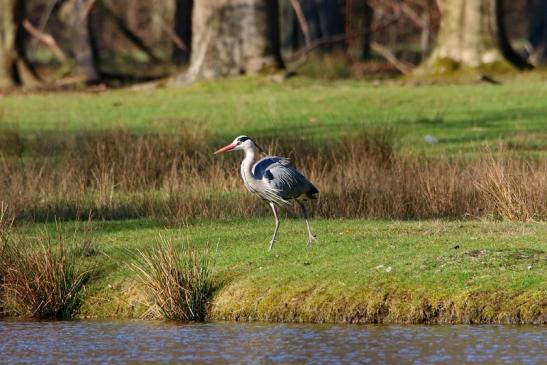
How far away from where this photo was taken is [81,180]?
18453 millimetres

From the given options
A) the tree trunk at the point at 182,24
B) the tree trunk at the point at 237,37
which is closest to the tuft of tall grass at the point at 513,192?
the tree trunk at the point at 237,37

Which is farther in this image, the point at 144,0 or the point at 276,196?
the point at 144,0

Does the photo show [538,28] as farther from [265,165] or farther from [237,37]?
[265,165]

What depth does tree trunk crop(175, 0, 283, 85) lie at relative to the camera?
31391mm

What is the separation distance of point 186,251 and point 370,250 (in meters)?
1.73

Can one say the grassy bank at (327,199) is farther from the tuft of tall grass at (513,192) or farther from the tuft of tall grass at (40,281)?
the tuft of tall grass at (40,281)

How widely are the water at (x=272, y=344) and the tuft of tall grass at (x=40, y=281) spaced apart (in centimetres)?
48

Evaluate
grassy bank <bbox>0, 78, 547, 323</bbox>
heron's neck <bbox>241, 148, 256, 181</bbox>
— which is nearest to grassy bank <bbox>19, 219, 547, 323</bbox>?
grassy bank <bbox>0, 78, 547, 323</bbox>

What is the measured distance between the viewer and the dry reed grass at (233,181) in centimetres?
1664

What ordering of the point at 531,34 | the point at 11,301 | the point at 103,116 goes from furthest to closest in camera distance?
the point at 531,34
the point at 103,116
the point at 11,301

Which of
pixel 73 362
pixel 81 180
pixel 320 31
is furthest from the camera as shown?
pixel 320 31

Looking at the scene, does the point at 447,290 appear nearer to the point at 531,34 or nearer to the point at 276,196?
the point at 276,196

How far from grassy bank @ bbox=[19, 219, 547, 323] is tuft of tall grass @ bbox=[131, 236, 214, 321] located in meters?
0.14

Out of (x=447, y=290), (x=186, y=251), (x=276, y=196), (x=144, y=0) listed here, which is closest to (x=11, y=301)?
(x=186, y=251)
